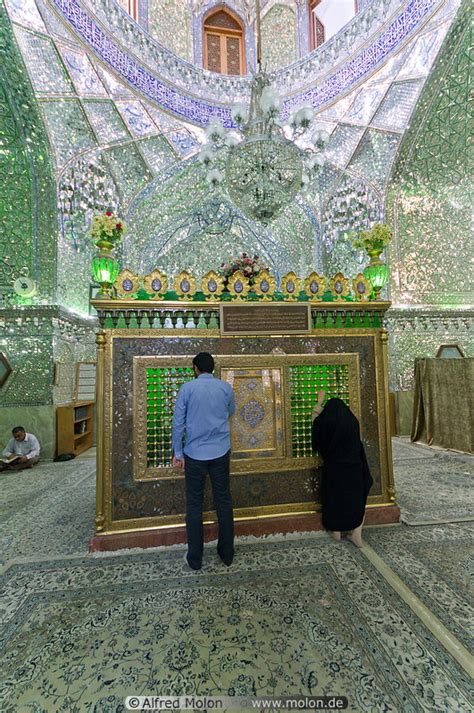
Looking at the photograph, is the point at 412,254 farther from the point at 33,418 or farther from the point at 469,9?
the point at 33,418

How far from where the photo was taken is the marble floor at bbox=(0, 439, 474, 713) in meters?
1.33

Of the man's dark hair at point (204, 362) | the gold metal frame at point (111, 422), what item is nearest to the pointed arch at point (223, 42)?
the gold metal frame at point (111, 422)

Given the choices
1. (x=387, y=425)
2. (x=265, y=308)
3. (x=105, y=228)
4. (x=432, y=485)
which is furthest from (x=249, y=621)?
(x=432, y=485)

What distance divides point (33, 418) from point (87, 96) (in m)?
5.78

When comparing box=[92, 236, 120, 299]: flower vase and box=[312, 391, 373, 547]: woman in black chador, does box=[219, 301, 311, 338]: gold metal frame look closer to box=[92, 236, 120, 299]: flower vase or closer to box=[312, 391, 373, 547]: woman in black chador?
box=[312, 391, 373, 547]: woman in black chador

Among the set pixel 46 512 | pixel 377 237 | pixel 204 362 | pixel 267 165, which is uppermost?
pixel 267 165

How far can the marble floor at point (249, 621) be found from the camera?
4.35 ft

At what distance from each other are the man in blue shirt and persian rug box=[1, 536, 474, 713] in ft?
0.62

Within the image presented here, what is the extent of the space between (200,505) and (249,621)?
2.33 feet

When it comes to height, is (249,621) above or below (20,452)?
below

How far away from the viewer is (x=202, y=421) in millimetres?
2203

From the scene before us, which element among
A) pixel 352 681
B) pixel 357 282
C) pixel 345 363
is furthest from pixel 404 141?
pixel 352 681

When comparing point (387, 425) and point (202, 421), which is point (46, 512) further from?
point (387, 425)

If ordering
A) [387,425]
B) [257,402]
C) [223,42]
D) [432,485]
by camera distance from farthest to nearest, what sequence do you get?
[223,42], [432,485], [387,425], [257,402]
